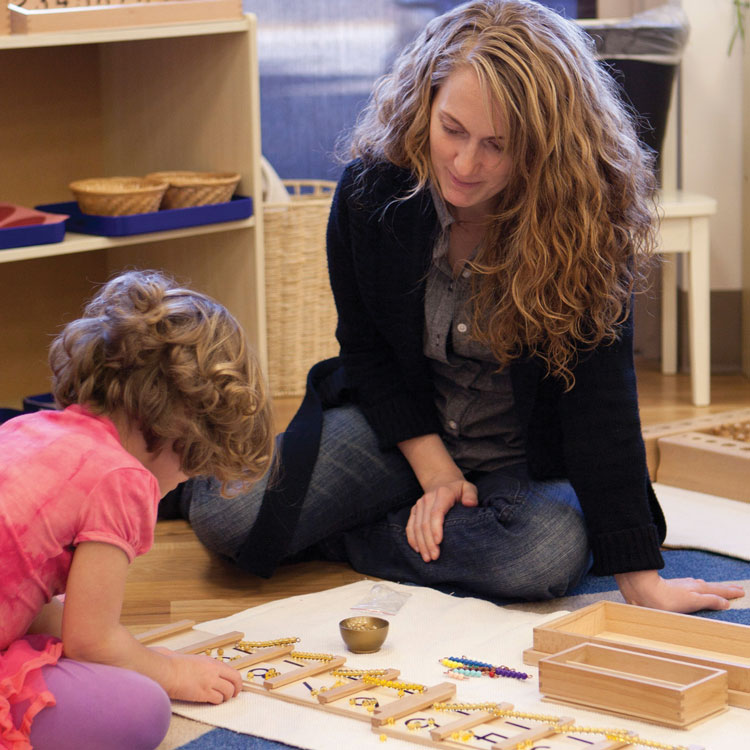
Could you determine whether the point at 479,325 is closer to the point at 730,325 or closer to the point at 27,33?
the point at 27,33

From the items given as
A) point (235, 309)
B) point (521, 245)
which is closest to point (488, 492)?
point (521, 245)

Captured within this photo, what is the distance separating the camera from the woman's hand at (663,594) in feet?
4.64

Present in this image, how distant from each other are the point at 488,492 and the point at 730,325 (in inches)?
59.9

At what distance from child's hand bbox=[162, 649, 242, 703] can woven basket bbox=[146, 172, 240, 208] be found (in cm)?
111

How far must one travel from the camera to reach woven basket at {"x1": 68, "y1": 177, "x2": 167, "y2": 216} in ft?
6.70

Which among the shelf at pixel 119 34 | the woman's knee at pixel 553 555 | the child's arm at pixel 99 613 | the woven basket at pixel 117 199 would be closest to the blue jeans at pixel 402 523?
the woman's knee at pixel 553 555

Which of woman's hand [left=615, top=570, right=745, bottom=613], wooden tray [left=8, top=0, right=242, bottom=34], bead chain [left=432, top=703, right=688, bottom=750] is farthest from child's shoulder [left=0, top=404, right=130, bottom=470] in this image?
wooden tray [left=8, top=0, right=242, bottom=34]

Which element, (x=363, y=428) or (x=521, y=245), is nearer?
(x=521, y=245)

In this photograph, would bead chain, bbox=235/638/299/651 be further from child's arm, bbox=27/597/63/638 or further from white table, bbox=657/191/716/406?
white table, bbox=657/191/716/406

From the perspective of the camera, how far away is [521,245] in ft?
4.60

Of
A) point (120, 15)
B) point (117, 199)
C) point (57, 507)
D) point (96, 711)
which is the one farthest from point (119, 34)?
point (96, 711)

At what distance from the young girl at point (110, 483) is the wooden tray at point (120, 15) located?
0.91m

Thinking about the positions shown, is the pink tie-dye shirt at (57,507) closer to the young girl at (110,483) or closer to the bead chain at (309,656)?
the young girl at (110,483)

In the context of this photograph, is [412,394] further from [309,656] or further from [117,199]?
[117,199]
